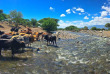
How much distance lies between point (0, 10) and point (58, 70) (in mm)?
98805

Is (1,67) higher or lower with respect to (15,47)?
lower

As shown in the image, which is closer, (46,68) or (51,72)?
(51,72)

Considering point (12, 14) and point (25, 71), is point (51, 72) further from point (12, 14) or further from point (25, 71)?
point (12, 14)

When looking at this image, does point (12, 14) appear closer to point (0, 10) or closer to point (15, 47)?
point (15, 47)

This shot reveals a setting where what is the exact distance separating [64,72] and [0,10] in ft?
326

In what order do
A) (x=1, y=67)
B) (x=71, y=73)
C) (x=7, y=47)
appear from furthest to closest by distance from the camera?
(x=7, y=47) < (x=1, y=67) < (x=71, y=73)

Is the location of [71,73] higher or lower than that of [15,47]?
lower

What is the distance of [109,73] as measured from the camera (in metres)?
6.88

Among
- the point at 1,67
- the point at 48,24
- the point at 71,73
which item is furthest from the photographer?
the point at 48,24

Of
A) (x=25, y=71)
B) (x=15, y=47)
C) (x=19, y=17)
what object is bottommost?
(x=25, y=71)

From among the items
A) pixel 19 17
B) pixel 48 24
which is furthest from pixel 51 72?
pixel 19 17

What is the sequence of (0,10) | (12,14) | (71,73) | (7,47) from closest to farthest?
(71,73), (7,47), (12,14), (0,10)

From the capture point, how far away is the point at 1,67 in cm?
727

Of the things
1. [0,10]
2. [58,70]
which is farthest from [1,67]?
[0,10]
